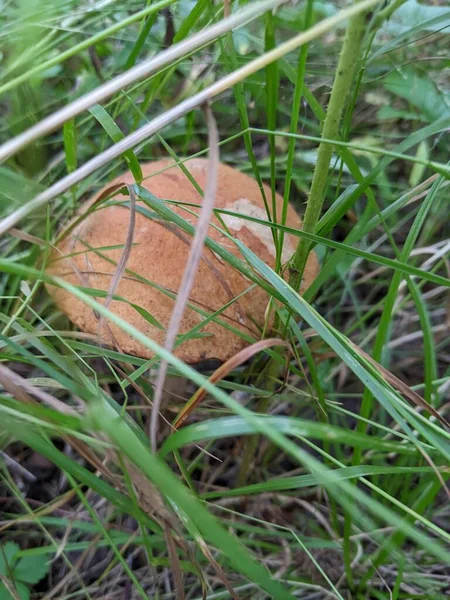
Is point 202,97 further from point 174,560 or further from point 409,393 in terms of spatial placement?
point 174,560

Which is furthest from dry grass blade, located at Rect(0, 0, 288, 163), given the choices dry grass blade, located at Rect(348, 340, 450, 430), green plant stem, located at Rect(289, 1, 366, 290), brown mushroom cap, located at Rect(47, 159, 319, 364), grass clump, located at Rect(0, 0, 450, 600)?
dry grass blade, located at Rect(348, 340, 450, 430)

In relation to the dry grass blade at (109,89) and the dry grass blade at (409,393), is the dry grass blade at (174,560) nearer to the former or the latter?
the dry grass blade at (409,393)

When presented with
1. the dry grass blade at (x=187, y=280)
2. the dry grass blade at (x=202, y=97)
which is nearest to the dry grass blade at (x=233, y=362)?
the dry grass blade at (x=187, y=280)

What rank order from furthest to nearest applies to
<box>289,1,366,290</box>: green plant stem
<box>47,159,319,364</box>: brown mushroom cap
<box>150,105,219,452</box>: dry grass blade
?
<box>47,159,319,364</box>: brown mushroom cap, <box>289,1,366,290</box>: green plant stem, <box>150,105,219,452</box>: dry grass blade

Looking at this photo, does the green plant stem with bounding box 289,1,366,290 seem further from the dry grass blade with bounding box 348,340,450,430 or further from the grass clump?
the dry grass blade with bounding box 348,340,450,430

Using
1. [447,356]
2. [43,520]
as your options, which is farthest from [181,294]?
[447,356]

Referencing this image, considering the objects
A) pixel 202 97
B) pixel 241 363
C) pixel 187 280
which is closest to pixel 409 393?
pixel 241 363
